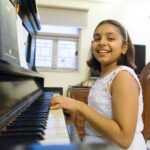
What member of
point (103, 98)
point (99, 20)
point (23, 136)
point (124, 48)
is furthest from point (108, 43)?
point (99, 20)

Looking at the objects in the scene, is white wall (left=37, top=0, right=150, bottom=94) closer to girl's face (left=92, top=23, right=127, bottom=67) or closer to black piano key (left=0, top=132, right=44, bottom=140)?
girl's face (left=92, top=23, right=127, bottom=67)

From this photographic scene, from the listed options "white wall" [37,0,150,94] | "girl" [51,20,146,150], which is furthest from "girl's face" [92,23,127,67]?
"white wall" [37,0,150,94]

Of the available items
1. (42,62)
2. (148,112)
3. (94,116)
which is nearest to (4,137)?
(94,116)

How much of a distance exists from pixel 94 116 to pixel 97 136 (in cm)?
16

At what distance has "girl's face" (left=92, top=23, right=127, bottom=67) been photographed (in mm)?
1062

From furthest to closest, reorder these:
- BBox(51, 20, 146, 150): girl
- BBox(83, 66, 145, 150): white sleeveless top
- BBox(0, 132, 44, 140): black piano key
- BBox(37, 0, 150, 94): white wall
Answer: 1. BBox(37, 0, 150, 94): white wall
2. BBox(83, 66, 145, 150): white sleeveless top
3. BBox(51, 20, 146, 150): girl
4. BBox(0, 132, 44, 140): black piano key

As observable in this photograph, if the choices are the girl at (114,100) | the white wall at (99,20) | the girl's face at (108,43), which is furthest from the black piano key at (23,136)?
the white wall at (99,20)

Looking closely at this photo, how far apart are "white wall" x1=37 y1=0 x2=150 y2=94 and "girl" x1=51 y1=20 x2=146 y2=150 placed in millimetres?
2972

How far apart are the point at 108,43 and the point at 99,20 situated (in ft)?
10.7

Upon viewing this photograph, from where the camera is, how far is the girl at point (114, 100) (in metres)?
0.88

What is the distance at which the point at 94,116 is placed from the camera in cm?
92

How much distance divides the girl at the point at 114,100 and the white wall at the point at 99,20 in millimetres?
2972

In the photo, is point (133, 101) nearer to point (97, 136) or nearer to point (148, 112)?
point (97, 136)

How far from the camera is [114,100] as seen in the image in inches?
36.2
